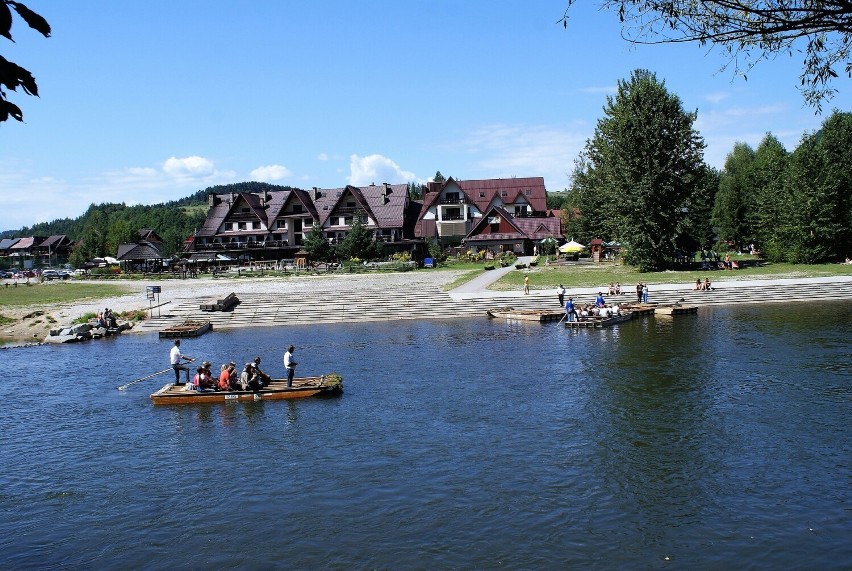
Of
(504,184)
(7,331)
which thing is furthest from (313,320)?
(504,184)

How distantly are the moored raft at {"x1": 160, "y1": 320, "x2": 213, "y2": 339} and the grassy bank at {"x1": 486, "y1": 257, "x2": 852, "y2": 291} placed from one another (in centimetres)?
2305

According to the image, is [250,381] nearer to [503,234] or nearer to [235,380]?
[235,380]

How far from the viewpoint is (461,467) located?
18.1m

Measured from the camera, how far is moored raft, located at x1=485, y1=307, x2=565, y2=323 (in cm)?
4500

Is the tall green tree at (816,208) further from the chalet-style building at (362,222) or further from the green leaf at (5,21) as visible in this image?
the green leaf at (5,21)

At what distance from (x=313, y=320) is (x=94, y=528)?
114 ft

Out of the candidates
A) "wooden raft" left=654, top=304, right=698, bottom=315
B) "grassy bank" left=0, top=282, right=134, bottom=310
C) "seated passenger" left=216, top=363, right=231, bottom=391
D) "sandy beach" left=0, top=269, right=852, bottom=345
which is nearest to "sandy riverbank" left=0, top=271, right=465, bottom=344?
"sandy beach" left=0, top=269, right=852, bottom=345

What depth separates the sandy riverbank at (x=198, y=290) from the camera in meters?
50.2

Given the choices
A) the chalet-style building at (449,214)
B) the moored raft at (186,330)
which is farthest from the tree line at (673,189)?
the moored raft at (186,330)

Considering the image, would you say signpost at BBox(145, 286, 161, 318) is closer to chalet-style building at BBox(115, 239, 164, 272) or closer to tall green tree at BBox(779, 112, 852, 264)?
chalet-style building at BBox(115, 239, 164, 272)

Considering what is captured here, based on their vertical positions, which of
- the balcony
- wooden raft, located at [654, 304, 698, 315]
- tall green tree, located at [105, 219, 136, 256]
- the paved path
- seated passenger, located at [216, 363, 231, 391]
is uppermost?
tall green tree, located at [105, 219, 136, 256]

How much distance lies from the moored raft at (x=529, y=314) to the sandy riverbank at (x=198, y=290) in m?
13.2

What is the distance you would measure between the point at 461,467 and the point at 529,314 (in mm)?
28121

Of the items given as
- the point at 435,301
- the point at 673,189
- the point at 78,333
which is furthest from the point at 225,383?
the point at 673,189
